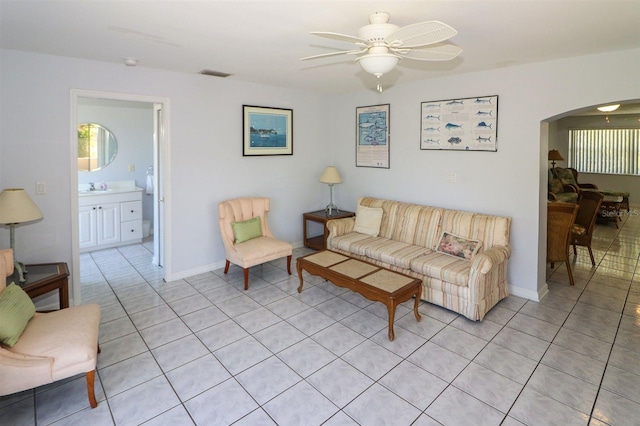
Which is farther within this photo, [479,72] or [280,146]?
[280,146]

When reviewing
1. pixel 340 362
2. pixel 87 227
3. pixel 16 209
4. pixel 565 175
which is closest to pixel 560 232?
pixel 340 362

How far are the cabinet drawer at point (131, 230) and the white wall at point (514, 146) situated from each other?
4.14m

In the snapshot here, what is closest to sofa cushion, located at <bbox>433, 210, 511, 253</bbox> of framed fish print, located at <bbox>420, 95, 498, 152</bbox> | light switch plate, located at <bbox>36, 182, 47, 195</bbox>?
framed fish print, located at <bbox>420, 95, 498, 152</bbox>

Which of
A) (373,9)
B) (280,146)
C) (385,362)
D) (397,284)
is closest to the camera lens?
(373,9)

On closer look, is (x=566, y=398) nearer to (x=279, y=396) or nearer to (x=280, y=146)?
(x=279, y=396)

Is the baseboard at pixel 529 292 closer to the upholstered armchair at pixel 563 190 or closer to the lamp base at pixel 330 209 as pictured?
the lamp base at pixel 330 209

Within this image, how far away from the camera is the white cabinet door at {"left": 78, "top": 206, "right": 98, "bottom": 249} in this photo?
209 inches

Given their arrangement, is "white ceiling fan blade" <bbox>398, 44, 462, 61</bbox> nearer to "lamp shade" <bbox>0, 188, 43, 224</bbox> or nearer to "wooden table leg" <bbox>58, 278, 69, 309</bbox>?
"lamp shade" <bbox>0, 188, 43, 224</bbox>

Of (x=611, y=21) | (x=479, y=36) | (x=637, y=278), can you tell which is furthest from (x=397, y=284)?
(x=637, y=278)

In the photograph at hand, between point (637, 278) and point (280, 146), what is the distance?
15.6 feet

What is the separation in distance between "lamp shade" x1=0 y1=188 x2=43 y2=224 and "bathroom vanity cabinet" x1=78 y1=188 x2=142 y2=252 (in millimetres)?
2531

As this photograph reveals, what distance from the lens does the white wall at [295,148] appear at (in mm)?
3281

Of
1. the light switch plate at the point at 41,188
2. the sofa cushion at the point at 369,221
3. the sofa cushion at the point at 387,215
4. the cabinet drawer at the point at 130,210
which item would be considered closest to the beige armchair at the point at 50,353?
the light switch plate at the point at 41,188

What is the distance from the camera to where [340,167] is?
19.0 ft
